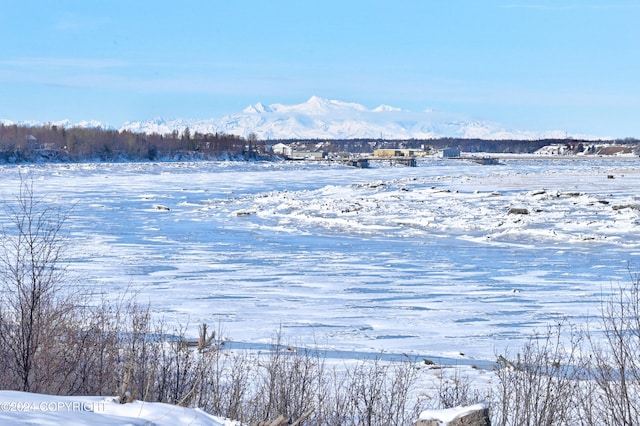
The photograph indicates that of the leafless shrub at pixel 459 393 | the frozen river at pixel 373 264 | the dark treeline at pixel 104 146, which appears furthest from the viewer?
the dark treeline at pixel 104 146

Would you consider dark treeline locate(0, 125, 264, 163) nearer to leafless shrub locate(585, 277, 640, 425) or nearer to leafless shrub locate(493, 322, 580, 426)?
leafless shrub locate(585, 277, 640, 425)

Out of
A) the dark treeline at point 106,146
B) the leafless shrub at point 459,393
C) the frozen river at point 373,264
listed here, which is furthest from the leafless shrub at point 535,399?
the dark treeline at point 106,146

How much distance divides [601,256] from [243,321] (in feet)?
40.8

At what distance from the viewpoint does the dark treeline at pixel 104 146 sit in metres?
122

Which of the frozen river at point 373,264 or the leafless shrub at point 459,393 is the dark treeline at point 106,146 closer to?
the frozen river at point 373,264

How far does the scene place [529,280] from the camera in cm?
1906

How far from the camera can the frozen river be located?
14.5m

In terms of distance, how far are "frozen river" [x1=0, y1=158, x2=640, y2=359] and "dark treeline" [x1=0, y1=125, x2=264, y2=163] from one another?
83691 mm

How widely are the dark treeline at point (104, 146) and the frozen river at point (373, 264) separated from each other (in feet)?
275

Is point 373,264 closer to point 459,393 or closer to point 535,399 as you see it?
point 459,393

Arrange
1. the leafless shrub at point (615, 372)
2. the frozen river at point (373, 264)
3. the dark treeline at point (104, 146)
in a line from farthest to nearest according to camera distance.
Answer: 1. the dark treeline at point (104, 146)
2. the frozen river at point (373, 264)
3. the leafless shrub at point (615, 372)

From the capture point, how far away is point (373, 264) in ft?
71.6

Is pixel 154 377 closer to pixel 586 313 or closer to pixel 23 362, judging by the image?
pixel 23 362

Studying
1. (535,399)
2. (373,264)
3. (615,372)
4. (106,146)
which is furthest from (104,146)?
(535,399)
